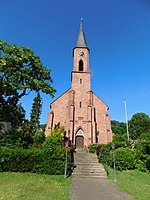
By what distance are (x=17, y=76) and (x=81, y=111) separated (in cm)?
1836

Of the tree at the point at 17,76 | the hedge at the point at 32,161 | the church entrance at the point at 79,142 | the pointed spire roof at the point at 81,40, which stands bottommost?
the hedge at the point at 32,161

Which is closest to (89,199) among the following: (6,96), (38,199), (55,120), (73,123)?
(38,199)

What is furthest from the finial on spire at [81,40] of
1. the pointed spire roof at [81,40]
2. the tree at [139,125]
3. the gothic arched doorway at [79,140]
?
the tree at [139,125]

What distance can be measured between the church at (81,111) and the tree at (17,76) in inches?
585

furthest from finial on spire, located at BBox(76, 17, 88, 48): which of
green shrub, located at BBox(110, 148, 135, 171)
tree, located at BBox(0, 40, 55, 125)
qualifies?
green shrub, located at BBox(110, 148, 135, 171)

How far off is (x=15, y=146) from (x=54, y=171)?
4.17 meters

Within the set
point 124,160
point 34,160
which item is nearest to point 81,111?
point 124,160

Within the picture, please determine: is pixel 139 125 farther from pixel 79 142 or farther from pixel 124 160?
pixel 124 160

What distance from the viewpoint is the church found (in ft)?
103

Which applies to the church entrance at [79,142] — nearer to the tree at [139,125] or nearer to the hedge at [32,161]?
the hedge at [32,161]

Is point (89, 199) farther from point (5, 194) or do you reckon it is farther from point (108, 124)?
point (108, 124)

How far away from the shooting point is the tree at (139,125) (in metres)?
58.6

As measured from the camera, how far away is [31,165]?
558 inches

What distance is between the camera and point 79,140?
3150cm
